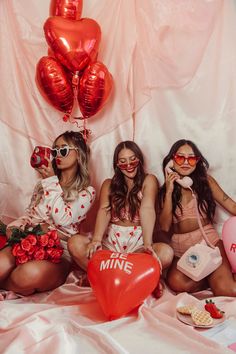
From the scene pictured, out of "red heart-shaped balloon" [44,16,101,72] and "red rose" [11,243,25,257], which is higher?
"red heart-shaped balloon" [44,16,101,72]

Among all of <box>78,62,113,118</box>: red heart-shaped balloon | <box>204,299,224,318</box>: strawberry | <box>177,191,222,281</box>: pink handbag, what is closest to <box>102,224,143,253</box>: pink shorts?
<box>177,191,222,281</box>: pink handbag

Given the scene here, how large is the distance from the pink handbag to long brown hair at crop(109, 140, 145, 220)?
323mm

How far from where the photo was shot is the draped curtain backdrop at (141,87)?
2.19m

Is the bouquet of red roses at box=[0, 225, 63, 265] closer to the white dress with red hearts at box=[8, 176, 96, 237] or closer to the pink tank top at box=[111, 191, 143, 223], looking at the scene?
the white dress with red hearts at box=[8, 176, 96, 237]

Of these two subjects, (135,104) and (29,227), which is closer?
(29,227)

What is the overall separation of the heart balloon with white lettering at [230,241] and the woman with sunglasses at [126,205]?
0.31 meters

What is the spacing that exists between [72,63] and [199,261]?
1042 millimetres

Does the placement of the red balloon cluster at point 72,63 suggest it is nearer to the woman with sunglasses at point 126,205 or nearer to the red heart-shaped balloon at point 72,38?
the red heart-shaped balloon at point 72,38

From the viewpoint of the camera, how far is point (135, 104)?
2.27 meters

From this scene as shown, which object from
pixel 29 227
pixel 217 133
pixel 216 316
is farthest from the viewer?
pixel 217 133

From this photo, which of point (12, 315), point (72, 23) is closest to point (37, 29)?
point (72, 23)

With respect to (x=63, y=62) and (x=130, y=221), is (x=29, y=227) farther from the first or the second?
(x=63, y=62)

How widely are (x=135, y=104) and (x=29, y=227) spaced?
76 centimetres

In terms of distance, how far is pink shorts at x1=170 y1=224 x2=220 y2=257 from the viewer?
2094mm
